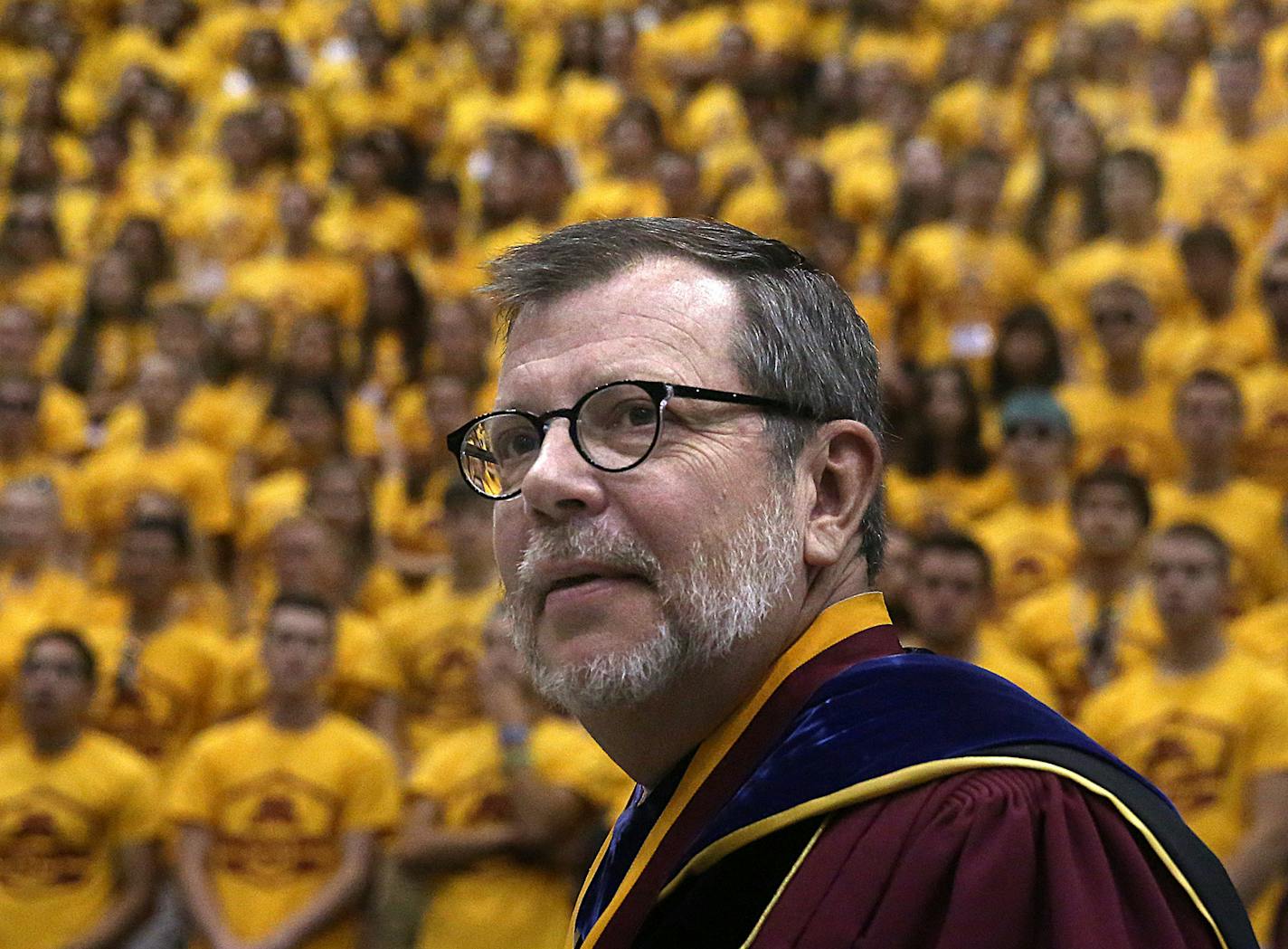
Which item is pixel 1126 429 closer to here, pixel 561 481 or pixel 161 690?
pixel 161 690

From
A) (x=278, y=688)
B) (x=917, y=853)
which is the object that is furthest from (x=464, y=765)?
(x=917, y=853)

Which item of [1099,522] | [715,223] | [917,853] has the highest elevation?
[715,223]

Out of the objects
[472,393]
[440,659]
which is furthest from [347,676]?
[472,393]

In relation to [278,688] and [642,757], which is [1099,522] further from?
[642,757]

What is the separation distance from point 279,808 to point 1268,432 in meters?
3.37

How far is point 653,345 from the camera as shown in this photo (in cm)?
164

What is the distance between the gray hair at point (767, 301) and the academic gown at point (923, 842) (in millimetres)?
261

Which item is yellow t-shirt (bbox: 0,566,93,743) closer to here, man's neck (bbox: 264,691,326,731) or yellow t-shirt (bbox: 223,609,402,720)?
yellow t-shirt (bbox: 223,609,402,720)

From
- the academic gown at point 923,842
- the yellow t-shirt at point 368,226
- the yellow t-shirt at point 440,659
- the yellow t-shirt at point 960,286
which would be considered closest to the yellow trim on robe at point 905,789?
the academic gown at point 923,842

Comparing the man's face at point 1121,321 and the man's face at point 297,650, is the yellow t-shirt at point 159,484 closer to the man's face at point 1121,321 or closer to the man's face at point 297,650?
the man's face at point 297,650

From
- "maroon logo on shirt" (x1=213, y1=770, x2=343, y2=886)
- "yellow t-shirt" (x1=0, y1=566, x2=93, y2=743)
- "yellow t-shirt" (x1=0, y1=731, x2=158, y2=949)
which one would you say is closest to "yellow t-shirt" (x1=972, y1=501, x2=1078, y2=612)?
"maroon logo on shirt" (x1=213, y1=770, x2=343, y2=886)

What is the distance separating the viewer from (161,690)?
5523 millimetres

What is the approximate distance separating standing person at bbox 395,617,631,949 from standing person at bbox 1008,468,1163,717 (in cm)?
128

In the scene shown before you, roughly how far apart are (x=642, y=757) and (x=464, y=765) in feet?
10.2
